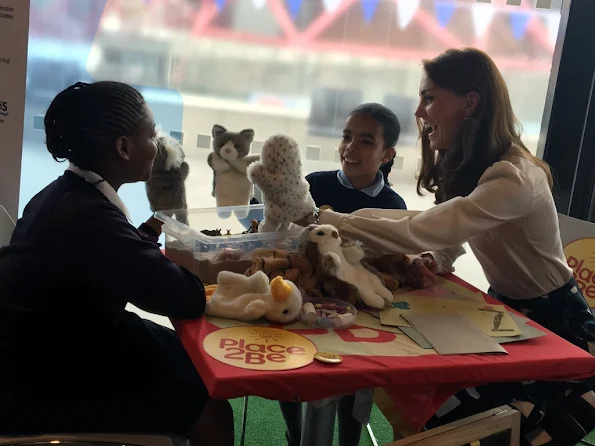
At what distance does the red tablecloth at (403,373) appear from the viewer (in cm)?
92

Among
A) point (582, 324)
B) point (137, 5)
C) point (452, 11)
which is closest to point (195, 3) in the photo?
point (137, 5)

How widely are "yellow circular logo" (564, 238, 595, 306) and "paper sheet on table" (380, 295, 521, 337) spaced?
3.13 feet

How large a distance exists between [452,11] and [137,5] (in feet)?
4.12

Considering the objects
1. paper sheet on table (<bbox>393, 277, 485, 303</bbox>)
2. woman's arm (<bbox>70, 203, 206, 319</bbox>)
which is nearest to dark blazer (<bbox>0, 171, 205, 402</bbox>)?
woman's arm (<bbox>70, 203, 206, 319</bbox>)

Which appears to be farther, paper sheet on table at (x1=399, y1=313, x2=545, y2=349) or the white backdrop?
the white backdrop

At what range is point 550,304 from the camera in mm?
1444

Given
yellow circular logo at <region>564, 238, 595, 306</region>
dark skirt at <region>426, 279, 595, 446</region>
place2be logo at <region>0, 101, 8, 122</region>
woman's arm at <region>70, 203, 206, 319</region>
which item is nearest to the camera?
woman's arm at <region>70, 203, 206, 319</region>

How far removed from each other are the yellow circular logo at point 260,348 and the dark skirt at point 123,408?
8.7 inches

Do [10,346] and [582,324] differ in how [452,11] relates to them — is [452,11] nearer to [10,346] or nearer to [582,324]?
[582,324]

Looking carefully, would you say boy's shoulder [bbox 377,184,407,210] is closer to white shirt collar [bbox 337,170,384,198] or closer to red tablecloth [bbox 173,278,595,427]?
white shirt collar [bbox 337,170,384,198]

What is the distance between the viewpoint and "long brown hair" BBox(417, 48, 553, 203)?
1492 mm

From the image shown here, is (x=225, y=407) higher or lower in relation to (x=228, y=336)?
lower

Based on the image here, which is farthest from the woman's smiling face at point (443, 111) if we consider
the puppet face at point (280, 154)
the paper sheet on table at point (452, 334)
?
the paper sheet on table at point (452, 334)

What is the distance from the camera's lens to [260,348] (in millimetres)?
1005
